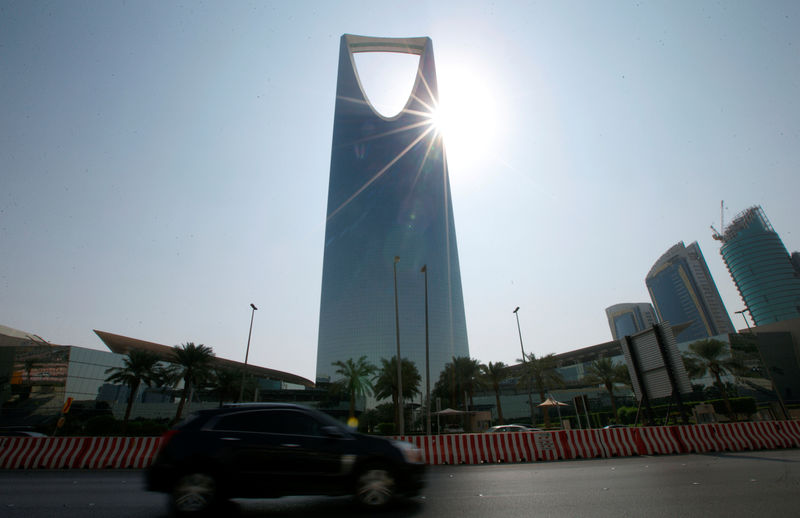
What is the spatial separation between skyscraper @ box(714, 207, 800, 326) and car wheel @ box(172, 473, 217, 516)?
7758 inches

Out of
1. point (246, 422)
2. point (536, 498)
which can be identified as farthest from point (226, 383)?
point (536, 498)

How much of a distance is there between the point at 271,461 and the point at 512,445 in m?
10.6

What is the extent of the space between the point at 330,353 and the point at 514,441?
296 feet

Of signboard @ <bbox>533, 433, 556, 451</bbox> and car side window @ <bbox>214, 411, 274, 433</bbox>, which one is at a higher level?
car side window @ <bbox>214, 411, 274, 433</bbox>

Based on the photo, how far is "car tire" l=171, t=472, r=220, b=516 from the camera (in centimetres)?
512

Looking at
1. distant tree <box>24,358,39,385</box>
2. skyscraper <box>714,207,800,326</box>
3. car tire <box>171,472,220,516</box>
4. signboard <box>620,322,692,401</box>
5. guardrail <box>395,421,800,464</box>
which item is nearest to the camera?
car tire <box>171,472,220,516</box>

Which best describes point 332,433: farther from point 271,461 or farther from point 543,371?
point 543,371

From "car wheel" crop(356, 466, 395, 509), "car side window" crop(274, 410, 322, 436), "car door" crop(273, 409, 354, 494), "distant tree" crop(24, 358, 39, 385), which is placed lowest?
"car wheel" crop(356, 466, 395, 509)

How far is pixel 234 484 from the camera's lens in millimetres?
5230

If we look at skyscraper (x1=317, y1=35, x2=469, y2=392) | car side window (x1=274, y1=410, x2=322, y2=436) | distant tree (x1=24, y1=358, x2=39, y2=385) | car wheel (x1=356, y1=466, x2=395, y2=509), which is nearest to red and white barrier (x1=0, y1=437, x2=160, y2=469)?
car side window (x1=274, y1=410, x2=322, y2=436)

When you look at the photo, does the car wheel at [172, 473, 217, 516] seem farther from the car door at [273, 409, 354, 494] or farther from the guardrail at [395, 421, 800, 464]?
the guardrail at [395, 421, 800, 464]

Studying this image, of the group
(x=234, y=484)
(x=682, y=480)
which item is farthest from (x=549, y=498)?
(x=234, y=484)

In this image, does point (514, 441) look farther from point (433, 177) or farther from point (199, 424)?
point (433, 177)

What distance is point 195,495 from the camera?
518cm
